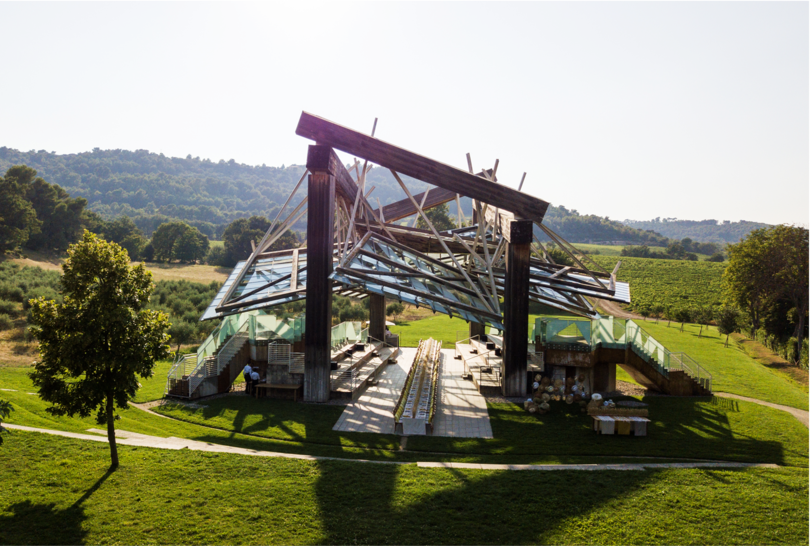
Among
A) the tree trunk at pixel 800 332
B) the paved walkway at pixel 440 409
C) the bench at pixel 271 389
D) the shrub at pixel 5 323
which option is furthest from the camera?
the tree trunk at pixel 800 332

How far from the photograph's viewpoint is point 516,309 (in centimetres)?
2041

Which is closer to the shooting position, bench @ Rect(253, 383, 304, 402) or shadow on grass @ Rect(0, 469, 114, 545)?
shadow on grass @ Rect(0, 469, 114, 545)

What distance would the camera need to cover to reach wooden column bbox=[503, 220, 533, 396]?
66.7 feet

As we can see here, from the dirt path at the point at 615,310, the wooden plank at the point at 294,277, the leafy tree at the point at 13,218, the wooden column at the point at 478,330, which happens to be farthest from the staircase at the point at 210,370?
the dirt path at the point at 615,310

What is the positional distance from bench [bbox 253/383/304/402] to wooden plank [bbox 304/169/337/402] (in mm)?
472

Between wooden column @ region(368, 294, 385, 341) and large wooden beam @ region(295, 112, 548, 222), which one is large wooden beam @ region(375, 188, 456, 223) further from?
large wooden beam @ region(295, 112, 548, 222)

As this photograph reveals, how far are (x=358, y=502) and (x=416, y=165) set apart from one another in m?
13.2

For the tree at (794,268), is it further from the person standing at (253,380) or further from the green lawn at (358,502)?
the person standing at (253,380)

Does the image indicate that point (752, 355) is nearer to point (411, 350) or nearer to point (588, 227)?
point (411, 350)

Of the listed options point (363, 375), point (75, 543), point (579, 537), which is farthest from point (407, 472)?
point (363, 375)

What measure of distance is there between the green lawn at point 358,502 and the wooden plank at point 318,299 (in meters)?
6.73

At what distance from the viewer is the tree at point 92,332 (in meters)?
10.4

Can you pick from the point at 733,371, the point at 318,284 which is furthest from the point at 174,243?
the point at 733,371

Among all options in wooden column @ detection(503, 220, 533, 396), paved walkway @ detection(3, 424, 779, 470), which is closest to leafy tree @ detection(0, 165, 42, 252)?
paved walkway @ detection(3, 424, 779, 470)
